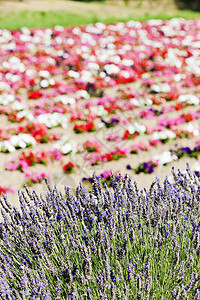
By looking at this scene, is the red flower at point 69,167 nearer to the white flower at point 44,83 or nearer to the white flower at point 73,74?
the white flower at point 44,83

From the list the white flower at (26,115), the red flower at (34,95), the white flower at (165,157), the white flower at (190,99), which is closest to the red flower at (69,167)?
the white flower at (165,157)

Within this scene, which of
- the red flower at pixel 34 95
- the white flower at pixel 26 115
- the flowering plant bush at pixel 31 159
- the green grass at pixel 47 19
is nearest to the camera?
the flowering plant bush at pixel 31 159

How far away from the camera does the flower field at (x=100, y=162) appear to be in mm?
2359

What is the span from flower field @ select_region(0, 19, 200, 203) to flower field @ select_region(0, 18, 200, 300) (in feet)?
0.08

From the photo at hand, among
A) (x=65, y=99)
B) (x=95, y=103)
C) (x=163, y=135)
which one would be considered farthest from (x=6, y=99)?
→ (x=163, y=135)

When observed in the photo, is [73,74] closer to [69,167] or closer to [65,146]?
[65,146]

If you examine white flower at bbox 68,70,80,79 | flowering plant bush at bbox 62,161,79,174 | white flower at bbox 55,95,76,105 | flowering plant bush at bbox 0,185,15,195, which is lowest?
flowering plant bush at bbox 0,185,15,195

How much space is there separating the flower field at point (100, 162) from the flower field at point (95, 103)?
0.08 ft

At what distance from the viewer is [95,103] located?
263 inches

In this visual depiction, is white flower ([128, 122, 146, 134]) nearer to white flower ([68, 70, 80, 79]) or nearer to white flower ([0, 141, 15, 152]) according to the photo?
white flower ([0, 141, 15, 152])

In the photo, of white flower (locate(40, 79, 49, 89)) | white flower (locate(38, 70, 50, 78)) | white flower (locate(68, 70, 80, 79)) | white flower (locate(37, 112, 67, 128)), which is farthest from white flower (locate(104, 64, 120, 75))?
white flower (locate(37, 112, 67, 128))

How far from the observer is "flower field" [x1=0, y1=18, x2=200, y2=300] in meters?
2.36

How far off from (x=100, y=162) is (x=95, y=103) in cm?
183

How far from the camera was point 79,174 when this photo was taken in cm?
498
